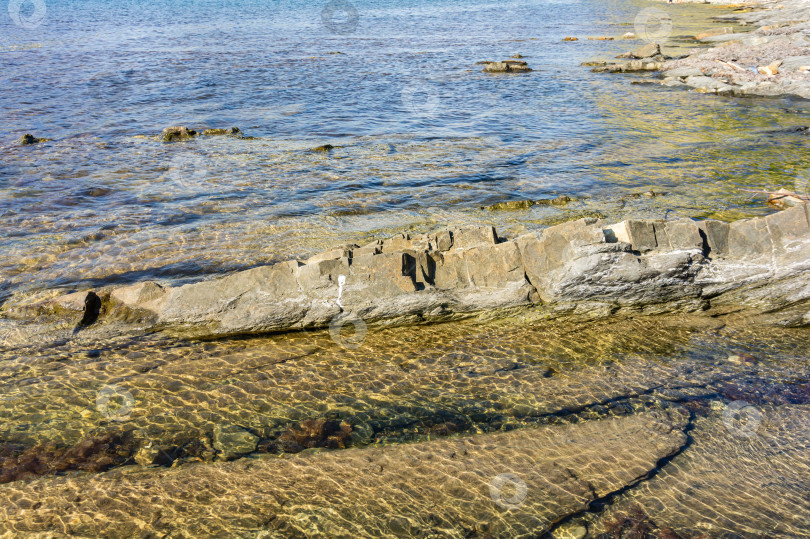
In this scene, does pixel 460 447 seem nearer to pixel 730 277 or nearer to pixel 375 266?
pixel 375 266

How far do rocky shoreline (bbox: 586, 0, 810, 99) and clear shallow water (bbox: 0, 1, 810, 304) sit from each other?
1110 millimetres

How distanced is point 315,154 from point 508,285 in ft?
26.4

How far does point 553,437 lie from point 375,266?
9.34 ft

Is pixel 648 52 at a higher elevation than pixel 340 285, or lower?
higher

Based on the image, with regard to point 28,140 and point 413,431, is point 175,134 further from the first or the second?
point 413,431

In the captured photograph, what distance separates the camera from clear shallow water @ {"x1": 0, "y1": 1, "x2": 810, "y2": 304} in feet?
29.6

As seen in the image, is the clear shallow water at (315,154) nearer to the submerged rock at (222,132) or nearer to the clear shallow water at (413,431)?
the submerged rock at (222,132)

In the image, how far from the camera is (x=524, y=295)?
22.2ft

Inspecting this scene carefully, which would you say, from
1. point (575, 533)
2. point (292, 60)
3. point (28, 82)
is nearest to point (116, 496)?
point (575, 533)

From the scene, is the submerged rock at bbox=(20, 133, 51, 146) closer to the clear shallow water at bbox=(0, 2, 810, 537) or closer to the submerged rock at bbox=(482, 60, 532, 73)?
the clear shallow water at bbox=(0, 2, 810, 537)

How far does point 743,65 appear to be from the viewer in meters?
21.5

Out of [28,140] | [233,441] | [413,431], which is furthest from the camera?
[28,140]

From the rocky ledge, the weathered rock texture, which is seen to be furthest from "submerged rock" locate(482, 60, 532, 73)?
the weathered rock texture

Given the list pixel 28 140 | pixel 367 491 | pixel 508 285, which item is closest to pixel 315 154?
pixel 28 140
